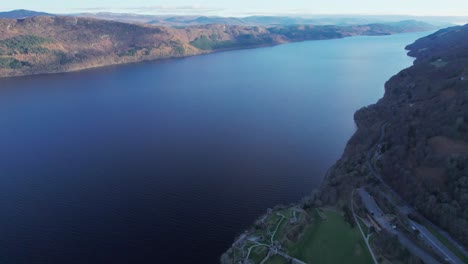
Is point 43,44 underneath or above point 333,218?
above

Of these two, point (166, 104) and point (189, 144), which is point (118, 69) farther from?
point (189, 144)

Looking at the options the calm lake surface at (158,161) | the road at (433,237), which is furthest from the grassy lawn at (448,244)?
the calm lake surface at (158,161)

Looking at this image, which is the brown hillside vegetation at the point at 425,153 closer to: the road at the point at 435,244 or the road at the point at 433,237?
the road at the point at 433,237

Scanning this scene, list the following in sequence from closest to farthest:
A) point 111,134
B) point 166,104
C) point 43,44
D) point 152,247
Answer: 1. point 152,247
2. point 111,134
3. point 166,104
4. point 43,44

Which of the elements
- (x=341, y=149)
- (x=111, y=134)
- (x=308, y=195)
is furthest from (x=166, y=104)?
(x=308, y=195)

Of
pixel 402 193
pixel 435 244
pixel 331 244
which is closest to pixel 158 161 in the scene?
pixel 331 244

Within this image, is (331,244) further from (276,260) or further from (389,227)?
(389,227)
